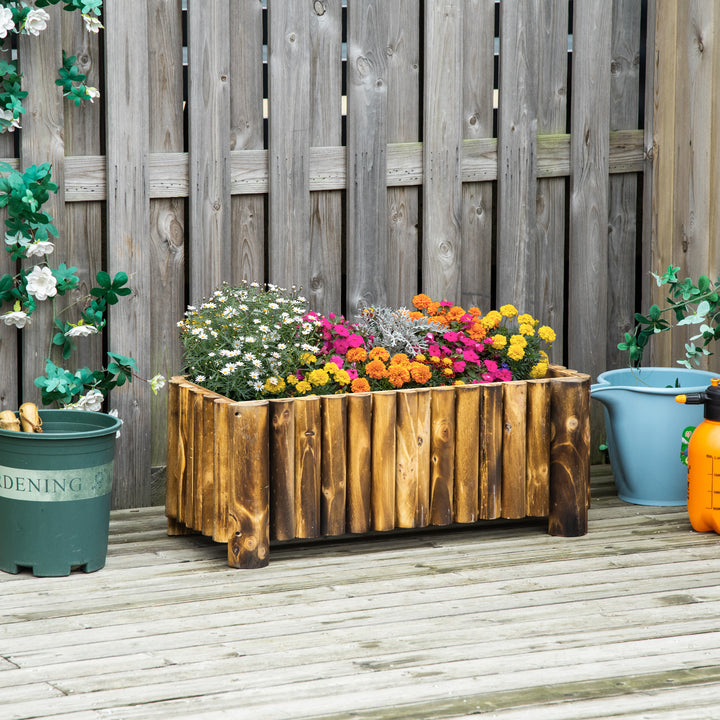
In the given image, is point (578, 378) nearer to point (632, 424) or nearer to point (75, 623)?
point (632, 424)

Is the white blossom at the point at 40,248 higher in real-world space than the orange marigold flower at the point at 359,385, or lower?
higher

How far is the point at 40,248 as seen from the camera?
380cm

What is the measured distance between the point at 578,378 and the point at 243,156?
1.42 meters

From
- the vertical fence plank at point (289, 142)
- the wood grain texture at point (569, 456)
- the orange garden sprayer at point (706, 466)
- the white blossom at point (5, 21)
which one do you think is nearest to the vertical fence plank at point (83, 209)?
the white blossom at point (5, 21)

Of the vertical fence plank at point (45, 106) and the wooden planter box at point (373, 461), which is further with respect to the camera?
the vertical fence plank at point (45, 106)

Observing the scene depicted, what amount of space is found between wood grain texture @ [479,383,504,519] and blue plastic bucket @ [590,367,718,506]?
0.57 metres

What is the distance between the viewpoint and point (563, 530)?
3818 mm

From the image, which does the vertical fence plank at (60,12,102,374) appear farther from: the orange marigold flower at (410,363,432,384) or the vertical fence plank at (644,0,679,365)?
the vertical fence plank at (644,0,679,365)

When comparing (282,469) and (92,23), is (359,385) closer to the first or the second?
(282,469)

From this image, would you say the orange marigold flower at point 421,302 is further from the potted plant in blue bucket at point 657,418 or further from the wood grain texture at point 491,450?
the potted plant in blue bucket at point 657,418

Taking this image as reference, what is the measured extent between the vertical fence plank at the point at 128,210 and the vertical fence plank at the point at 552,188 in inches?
61.2

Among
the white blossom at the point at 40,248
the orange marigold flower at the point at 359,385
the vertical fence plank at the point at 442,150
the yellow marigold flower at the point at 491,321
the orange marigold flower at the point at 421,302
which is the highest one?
the vertical fence plank at the point at 442,150

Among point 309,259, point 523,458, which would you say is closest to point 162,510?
point 309,259

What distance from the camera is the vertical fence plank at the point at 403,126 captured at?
4277mm
